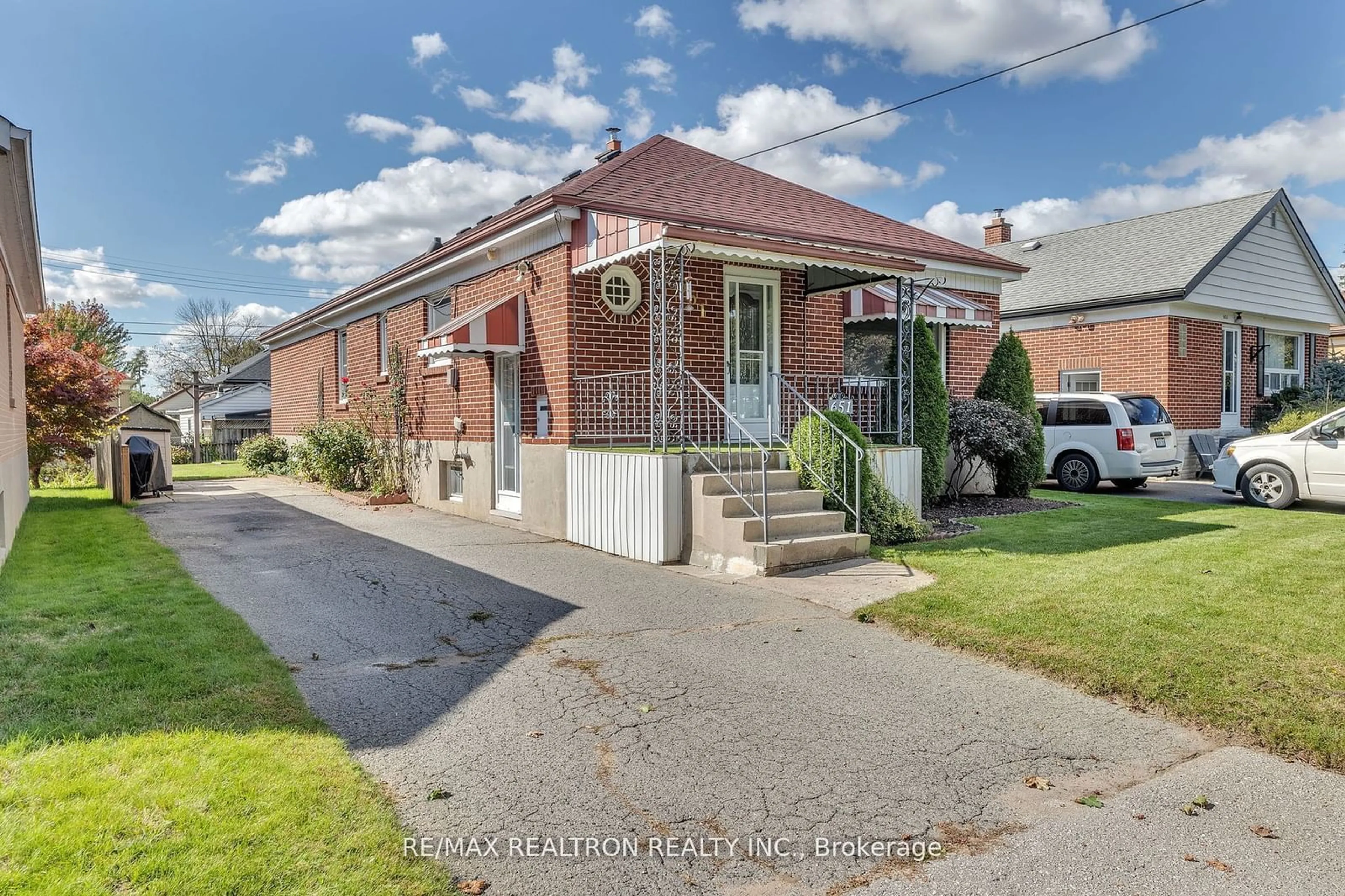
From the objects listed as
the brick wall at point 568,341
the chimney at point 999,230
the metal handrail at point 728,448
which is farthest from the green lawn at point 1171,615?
A: the chimney at point 999,230

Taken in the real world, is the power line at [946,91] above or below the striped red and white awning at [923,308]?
above

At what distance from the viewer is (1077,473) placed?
1472cm

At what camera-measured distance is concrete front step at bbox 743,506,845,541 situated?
26.5 feet

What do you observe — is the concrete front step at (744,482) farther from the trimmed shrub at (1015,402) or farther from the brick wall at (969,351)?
the brick wall at (969,351)

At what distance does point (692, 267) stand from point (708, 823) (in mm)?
8539

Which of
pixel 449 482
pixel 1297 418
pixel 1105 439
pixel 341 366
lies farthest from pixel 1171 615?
pixel 341 366

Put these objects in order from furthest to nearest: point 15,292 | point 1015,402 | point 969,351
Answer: point 969,351
point 1015,402
point 15,292

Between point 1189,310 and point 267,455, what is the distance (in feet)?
78.7

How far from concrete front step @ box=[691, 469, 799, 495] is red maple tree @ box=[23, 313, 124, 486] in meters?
13.0

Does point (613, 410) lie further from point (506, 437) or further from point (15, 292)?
point (15, 292)

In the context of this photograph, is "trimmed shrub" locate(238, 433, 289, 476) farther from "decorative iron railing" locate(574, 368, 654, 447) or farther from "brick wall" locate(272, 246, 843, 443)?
"decorative iron railing" locate(574, 368, 654, 447)

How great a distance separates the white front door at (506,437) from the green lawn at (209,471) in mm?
12856

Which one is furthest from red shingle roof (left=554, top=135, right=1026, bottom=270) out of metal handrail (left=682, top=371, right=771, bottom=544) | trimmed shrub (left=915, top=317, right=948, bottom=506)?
metal handrail (left=682, top=371, right=771, bottom=544)

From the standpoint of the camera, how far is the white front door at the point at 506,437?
12078mm
